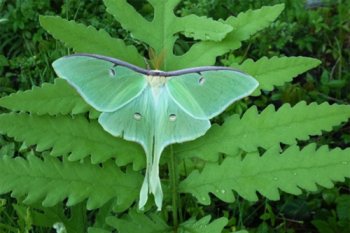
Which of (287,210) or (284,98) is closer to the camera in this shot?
(287,210)

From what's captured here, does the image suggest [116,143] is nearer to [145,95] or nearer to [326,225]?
[145,95]

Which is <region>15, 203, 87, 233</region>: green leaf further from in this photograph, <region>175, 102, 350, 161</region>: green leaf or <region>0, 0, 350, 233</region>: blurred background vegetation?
<region>175, 102, 350, 161</region>: green leaf

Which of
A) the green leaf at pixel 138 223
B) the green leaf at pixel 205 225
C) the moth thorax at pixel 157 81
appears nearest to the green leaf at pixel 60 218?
the green leaf at pixel 138 223

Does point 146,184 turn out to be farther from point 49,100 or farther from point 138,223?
point 49,100

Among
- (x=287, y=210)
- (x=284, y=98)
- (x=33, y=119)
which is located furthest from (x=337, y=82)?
(x=33, y=119)

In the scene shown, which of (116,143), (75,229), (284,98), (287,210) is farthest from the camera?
(284,98)
